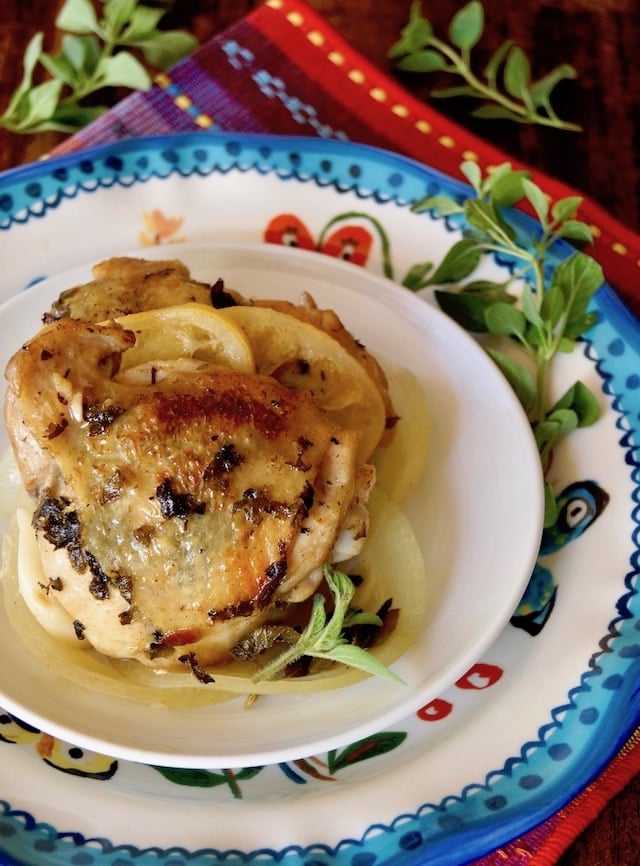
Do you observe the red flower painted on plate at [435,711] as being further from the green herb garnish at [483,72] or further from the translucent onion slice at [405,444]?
the green herb garnish at [483,72]

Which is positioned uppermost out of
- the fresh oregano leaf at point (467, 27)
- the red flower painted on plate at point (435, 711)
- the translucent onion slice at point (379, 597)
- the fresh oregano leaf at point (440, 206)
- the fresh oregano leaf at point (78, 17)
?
the fresh oregano leaf at point (467, 27)

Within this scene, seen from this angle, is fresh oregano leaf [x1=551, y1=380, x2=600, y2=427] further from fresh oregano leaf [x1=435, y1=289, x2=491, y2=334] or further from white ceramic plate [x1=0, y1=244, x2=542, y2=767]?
fresh oregano leaf [x1=435, y1=289, x2=491, y2=334]

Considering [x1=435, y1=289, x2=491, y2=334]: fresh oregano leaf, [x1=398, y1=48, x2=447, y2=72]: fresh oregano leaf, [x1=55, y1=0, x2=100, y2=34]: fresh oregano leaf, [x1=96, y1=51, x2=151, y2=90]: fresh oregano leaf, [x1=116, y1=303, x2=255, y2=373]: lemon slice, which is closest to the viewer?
[x1=116, y1=303, x2=255, y2=373]: lemon slice

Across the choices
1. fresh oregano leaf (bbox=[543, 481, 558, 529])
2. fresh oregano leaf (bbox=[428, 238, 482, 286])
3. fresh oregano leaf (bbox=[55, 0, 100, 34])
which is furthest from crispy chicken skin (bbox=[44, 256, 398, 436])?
fresh oregano leaf (bbox=[55, 0, 100, 34])

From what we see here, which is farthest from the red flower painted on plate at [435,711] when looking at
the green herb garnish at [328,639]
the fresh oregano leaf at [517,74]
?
the fresh oregano leaf at [517,74]

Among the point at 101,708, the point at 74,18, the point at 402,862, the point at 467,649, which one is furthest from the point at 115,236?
the point at 402,862

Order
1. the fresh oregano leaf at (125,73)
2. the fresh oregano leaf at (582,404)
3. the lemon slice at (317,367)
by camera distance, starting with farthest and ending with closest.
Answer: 1. the fresh oregano leaf at (125,73)
2. the fresh oregano leaf at (582,404)
3. the lemon slice at (317,367)

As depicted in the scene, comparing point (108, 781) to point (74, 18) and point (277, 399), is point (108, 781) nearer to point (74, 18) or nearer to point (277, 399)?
point (277, 399)
